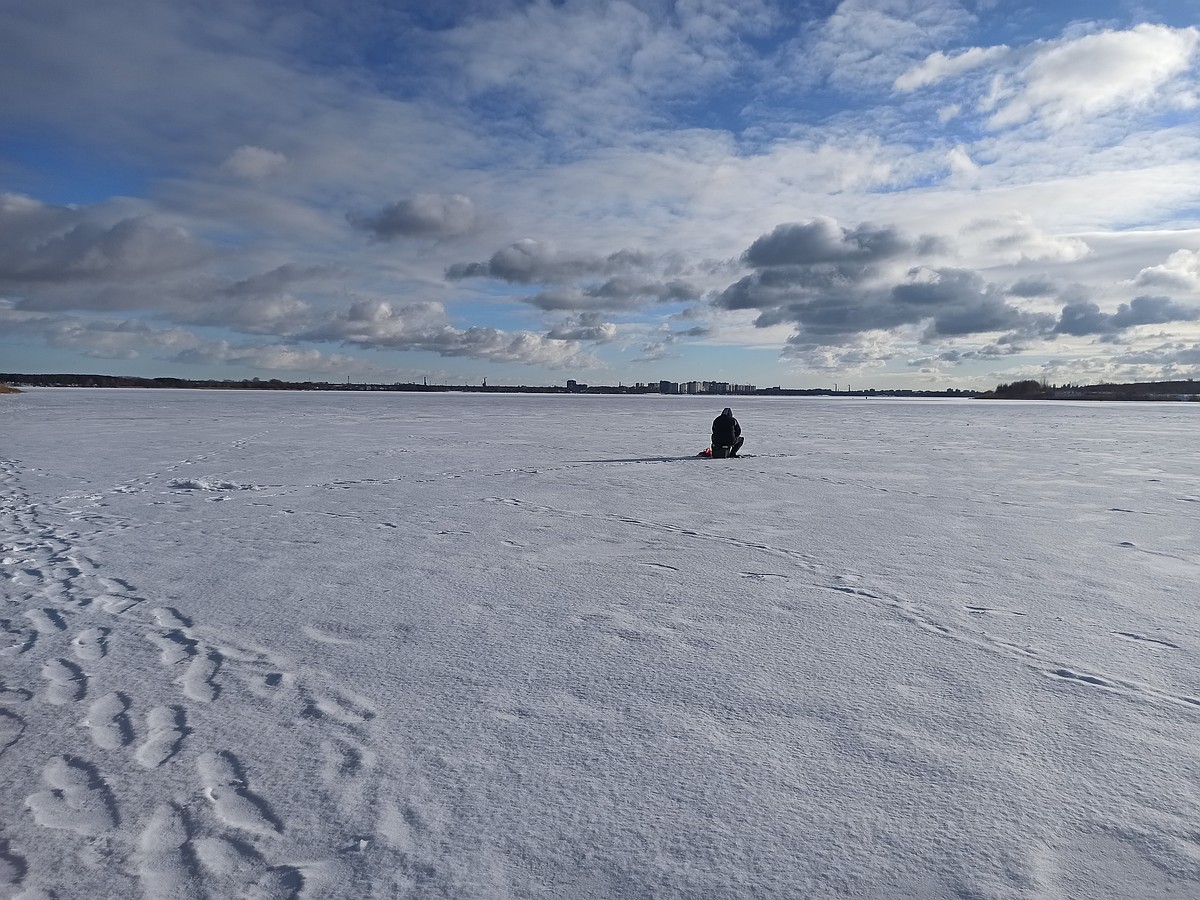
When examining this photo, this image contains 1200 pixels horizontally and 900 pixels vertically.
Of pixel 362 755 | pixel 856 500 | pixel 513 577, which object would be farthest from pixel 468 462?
pixel 362 755

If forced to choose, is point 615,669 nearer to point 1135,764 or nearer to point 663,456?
point 1135,764

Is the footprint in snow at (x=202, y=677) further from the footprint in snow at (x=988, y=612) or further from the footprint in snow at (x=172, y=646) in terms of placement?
the footprint in snow at (x=988, y=612)

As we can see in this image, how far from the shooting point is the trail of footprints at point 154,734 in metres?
2.07

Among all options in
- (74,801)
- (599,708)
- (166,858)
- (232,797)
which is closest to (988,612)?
(599,708)

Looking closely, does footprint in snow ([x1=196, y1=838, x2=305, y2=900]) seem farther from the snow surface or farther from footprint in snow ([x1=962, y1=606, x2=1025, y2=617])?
footprint in snow ([x1=962, y1=606, x2=1025, y2=617])

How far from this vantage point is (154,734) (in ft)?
9.21

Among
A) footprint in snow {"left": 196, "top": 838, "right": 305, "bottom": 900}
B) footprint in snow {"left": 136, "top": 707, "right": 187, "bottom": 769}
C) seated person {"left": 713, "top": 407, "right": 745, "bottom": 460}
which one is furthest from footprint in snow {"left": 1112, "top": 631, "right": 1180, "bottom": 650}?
seated person {"left": 713, "top": 407, "right": 745, "bottom": 460}

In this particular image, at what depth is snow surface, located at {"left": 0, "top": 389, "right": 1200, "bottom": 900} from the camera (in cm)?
208

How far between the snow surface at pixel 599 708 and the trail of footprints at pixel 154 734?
0.04 ft

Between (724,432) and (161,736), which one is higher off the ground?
(724,432)

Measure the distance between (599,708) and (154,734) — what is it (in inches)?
66.8

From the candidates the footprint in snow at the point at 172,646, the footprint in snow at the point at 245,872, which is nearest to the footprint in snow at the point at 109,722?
the footprint in snow at the point at 172,646

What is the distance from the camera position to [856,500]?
864 cm

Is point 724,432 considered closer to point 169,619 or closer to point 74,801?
point 169,619
